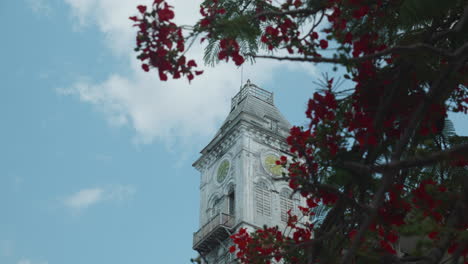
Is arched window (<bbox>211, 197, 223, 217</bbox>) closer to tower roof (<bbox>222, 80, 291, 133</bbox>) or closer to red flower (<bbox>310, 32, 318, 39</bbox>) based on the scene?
tower roof (<bbox>222, 80, 291, 133</bbox>)

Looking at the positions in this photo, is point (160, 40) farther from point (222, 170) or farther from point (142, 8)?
point (222, 170)

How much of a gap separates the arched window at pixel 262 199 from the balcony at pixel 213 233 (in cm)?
162

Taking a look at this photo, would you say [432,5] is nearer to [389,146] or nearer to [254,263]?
[389,146]

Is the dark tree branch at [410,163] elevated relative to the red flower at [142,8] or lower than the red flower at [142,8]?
lower

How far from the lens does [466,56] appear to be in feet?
15.4

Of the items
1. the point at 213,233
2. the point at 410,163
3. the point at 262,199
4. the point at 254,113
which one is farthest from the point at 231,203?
the point at 410,163

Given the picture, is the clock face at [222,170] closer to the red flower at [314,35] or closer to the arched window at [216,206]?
the arched window at [216,206]

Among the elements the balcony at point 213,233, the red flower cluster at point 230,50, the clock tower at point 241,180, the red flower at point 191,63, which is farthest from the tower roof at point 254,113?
the red flower at point 191,63

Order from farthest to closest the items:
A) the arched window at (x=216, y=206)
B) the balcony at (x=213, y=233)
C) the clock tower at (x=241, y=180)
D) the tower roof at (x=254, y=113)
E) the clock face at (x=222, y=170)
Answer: the tower roof at (x=254, y=113) → the clock face at (x=222, y=170) → the arched window at (x=216, y=206) → the clock tower at (x=241, y=180) → the balcony at (x=213, y=233)

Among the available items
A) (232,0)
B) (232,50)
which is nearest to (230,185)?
(232,0)

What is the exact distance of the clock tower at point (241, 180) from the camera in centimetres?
3406

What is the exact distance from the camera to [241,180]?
35.2m

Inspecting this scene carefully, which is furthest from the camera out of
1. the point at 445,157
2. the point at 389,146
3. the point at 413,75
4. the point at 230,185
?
the point at 230,185

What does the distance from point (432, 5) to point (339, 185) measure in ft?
6.27
